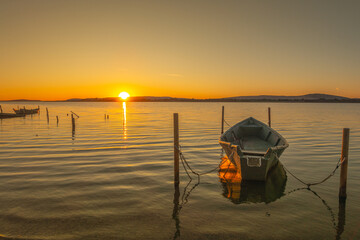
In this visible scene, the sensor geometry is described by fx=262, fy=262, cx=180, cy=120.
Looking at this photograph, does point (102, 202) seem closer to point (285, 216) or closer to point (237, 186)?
point (237, 186)

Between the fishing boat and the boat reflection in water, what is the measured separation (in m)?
0.38

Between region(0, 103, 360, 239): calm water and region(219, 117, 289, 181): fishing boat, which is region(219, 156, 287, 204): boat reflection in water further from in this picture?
region(219, 117, 289, 181): fishing boat

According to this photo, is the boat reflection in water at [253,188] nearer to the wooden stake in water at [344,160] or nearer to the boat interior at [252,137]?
the wooden stake in water at [344,160]

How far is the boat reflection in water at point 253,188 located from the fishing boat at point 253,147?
1.23 feet

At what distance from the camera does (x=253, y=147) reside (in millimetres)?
15969

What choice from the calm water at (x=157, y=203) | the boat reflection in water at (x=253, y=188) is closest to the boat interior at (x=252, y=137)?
the calm water at (x=157, y=203)

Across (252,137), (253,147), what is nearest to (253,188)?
(253,147)

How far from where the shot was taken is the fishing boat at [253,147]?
1116cm

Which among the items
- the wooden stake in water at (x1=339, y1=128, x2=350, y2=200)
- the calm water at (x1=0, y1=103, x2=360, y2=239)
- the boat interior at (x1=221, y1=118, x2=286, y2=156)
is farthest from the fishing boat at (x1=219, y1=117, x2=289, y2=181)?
the wooden stake in water at (x1=339, y1=128, x2=350, y2=200)

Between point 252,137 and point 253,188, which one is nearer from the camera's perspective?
point 253,188

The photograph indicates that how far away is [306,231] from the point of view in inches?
294

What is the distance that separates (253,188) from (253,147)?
17.5 feet

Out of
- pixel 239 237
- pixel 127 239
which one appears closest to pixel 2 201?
pixel 127 239

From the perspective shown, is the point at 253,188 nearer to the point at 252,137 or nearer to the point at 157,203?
the point at 157,203
